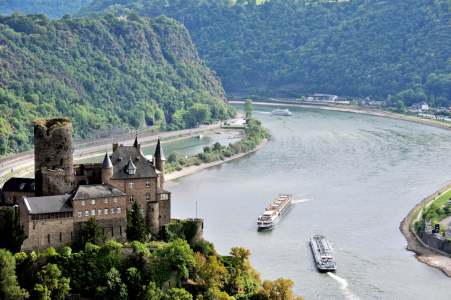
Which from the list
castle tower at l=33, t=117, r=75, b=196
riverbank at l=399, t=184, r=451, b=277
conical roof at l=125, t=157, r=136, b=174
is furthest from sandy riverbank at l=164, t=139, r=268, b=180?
castle tower at l=33, t=117, r=75, b=196

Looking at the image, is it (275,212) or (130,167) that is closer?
(130,167)

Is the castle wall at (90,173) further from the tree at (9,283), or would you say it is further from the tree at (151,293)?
the tree at (9,283)

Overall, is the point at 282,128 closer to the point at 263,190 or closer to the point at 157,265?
the point at 263,190

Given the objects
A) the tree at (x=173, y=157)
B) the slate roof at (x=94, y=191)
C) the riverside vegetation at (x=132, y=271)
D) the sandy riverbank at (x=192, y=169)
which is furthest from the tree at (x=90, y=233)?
the tree at (x=173, y=157)

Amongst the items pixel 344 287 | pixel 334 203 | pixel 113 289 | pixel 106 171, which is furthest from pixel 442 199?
pixel 113 289

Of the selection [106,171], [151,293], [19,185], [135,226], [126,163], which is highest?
[126,163]

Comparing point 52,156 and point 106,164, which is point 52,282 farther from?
point 106,164

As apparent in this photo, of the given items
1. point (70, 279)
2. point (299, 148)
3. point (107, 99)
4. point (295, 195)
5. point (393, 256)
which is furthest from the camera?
point (107, 99)

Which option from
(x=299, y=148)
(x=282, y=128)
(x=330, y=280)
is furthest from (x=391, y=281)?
(x=282, y=128)
